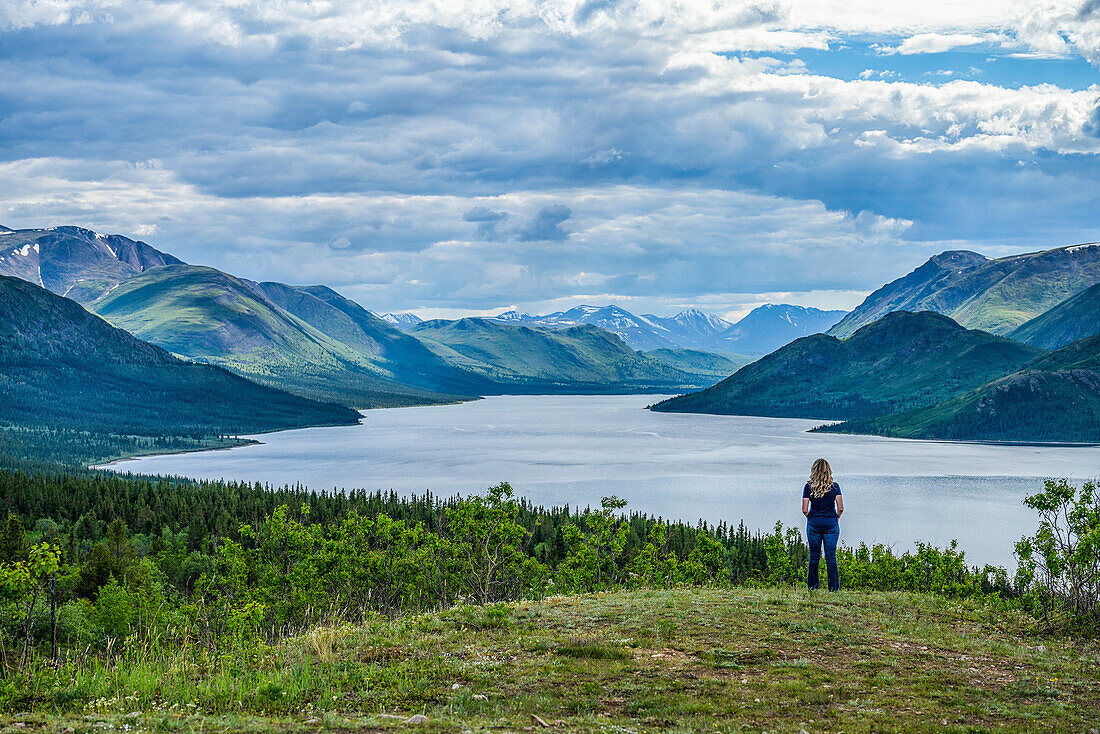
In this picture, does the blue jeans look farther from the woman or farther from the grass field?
the grass field

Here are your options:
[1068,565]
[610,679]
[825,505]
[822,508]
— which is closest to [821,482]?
[825,505]

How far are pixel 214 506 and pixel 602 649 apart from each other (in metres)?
127

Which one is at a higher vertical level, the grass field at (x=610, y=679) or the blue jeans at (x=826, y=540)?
the blue jeans at (x=826, y=540)

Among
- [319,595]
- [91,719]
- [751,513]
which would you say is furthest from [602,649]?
[751,513]

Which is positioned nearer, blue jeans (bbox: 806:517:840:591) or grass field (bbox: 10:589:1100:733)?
grass field (bbox: 10:589:1100:733)

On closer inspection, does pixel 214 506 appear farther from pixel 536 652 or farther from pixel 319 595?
pixel 536 652

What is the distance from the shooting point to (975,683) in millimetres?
16438

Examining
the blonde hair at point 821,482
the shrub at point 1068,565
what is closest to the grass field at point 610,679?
the shrub at point 1068,565

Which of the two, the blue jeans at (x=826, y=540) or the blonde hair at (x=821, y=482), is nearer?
the blonde hair at (x=821, y=482)

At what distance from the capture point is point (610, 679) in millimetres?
16500

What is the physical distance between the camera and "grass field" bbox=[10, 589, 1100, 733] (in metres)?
14.0

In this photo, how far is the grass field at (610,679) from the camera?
14.0m

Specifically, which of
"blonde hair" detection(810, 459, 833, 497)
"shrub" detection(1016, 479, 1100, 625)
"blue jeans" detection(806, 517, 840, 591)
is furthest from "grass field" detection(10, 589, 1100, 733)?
"blonde hair" detection(810, 459, 833, 497)

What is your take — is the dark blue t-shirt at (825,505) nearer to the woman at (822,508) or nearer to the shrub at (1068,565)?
the woman at (822,508)
